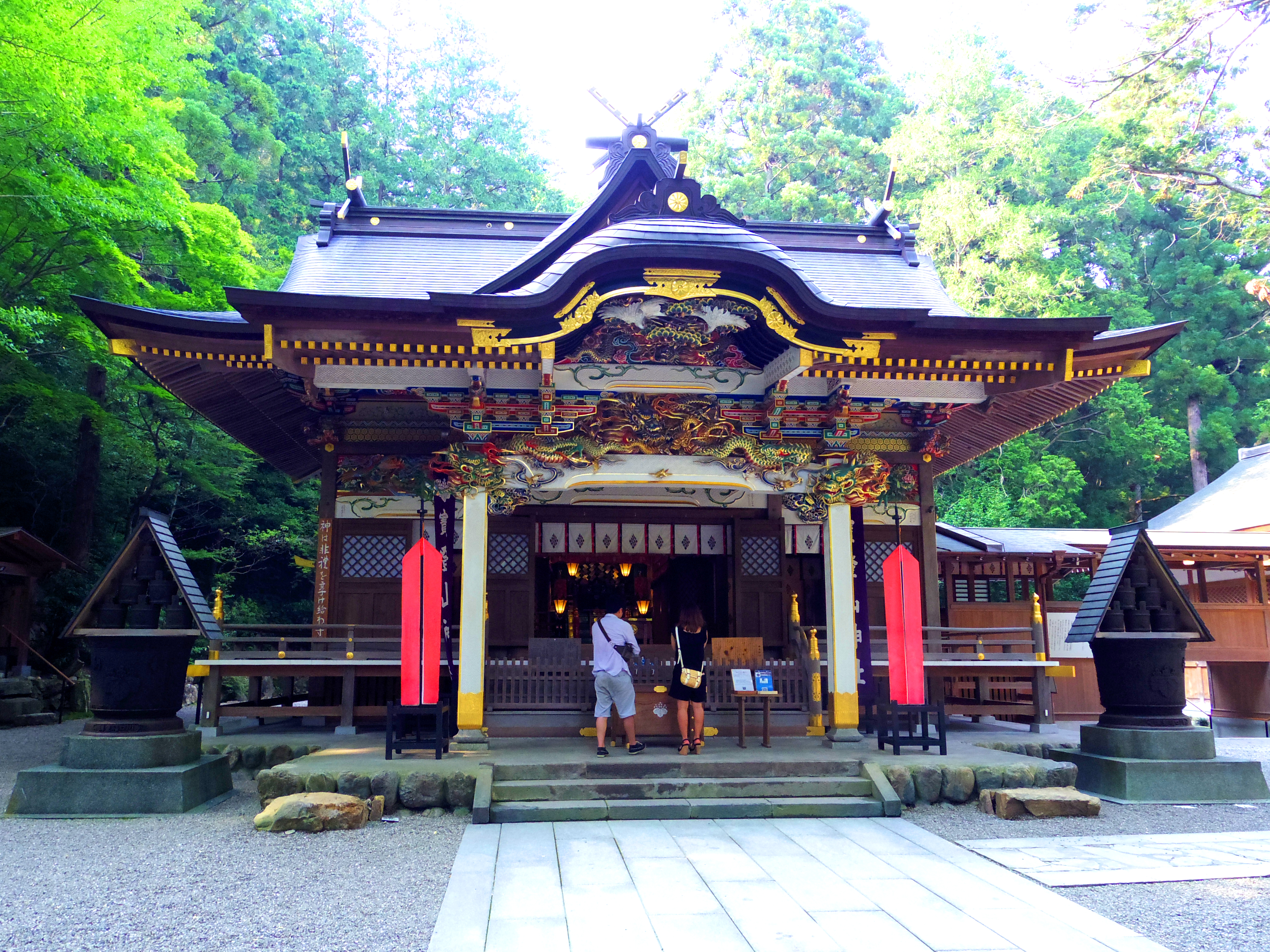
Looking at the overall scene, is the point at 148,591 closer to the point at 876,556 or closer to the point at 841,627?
the point at 841,627

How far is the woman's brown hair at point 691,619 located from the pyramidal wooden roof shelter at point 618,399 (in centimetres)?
14

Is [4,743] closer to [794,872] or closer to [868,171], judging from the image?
[794,872]

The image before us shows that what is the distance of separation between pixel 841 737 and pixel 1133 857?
9.78ft

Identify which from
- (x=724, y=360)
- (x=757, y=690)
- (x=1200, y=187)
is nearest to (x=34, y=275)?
(x=724, y=360)

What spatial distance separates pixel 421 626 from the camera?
24.5 feet

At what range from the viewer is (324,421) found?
945 cm

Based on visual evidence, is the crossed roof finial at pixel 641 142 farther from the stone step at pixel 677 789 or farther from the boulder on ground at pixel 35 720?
the boulder on ground at pixel 35 720

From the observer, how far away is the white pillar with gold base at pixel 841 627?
8.20 meters

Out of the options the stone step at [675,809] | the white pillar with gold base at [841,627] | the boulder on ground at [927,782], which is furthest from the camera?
the white pillar with gold base at [841,627]

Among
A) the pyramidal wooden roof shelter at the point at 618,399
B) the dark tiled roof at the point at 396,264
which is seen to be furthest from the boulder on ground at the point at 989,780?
the dark tiled roof at the point at 396,264

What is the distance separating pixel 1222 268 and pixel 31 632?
103 feet

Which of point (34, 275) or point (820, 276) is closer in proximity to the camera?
point (820, 276)

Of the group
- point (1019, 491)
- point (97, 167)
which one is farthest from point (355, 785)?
point (1019, 491)

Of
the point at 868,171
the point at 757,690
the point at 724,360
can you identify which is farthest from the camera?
the point at 868,171
